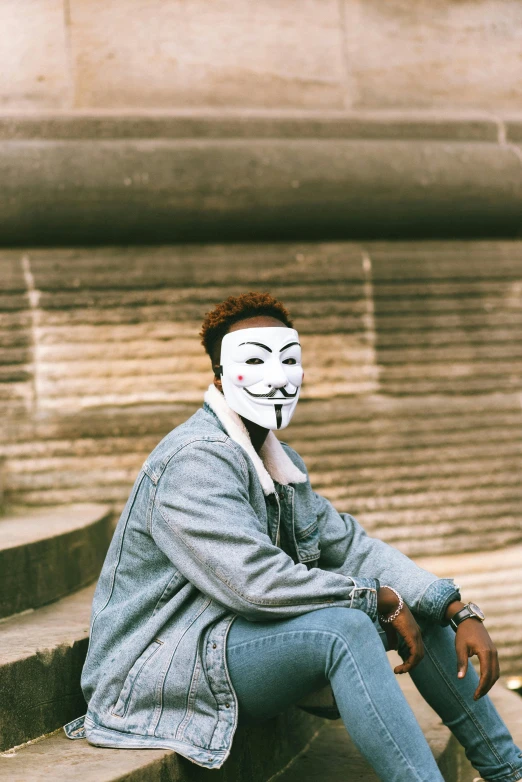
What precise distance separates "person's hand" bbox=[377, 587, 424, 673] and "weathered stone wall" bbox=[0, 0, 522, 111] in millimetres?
2314

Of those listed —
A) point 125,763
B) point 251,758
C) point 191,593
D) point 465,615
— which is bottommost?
point 251,758

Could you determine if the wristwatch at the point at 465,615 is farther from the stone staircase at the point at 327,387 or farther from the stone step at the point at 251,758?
the stone staircase at the point at 327,387

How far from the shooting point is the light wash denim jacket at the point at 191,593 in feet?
7.47

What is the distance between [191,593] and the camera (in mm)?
2398

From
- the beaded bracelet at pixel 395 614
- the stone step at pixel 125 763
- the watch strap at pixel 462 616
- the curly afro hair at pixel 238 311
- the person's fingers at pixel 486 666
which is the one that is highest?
the curly afro hair at pixel 238 311

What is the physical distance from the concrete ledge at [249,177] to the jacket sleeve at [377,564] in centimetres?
131

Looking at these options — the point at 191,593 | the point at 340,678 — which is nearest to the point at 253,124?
the point at 191,593

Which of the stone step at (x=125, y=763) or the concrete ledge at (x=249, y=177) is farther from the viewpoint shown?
the concrete ledge at (x=249, y=177)

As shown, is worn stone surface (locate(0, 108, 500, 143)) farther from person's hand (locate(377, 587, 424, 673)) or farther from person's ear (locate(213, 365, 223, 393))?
person's hand (locate(377, 587, 424, 673))

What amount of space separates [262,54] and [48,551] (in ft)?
7.21

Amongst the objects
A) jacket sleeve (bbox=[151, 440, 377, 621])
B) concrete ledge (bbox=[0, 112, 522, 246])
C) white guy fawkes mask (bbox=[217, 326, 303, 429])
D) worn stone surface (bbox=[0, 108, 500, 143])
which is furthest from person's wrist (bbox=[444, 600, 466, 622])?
worn stone surface (bbox=[0, 108, 500, 143])

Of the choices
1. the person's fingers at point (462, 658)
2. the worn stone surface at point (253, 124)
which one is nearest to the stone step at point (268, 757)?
the person's fingers at point (462, 658)

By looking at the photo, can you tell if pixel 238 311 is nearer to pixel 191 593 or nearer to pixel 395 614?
pixel 191 593

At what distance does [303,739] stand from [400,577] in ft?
2.43
